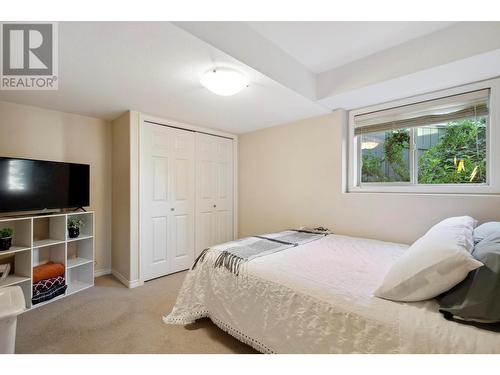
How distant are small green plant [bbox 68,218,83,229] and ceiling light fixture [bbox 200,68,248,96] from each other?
2139 millimetres

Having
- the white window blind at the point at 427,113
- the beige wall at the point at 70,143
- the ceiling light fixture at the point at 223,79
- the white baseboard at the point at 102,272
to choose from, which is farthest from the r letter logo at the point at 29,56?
the white window blind at the point at 427,113

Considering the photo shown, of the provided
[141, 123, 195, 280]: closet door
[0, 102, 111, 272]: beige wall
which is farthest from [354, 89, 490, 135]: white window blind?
[0, 102, 111, 272]: beige wall

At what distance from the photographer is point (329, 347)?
1.13 m

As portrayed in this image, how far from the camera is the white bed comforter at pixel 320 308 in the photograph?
93 centimetres

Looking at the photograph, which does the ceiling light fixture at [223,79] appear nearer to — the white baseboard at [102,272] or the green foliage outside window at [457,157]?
the green foliage outside window at [457,157]

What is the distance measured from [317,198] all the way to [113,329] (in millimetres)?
2455

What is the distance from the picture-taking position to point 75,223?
102 inches

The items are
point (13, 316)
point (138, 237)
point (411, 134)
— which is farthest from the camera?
point (138, 237)

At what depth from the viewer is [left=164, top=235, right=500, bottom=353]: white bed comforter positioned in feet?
3.05

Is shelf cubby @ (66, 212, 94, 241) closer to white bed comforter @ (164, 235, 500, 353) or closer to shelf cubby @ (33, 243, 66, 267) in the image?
shelf cubby @ (33, 243, 66, 267)

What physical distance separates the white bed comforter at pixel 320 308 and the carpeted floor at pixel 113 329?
0.46 ft

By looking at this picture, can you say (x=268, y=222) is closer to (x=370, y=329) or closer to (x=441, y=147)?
(x=441, y=147)

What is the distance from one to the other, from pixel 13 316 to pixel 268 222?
2.78 m
